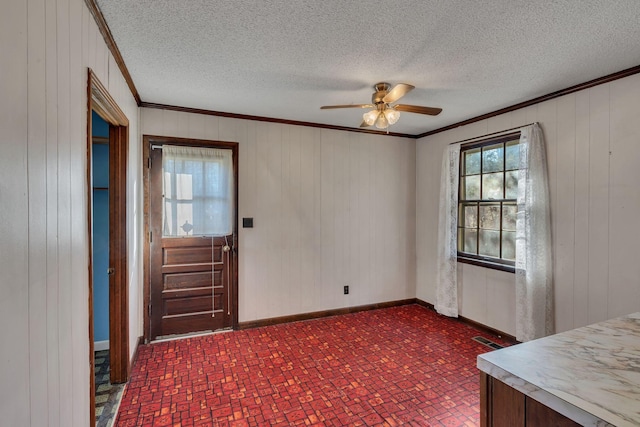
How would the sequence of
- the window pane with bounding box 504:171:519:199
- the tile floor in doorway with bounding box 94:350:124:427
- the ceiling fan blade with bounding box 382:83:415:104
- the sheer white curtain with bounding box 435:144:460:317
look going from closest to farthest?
the tile floor in doorway with bounding box 94:350:124:427, the ceiling fan blade with bounding box 382:83:415:104, the window pane with bounding box 504:171:519:199, the sheer white curtain with bounding box 435:144:460:317

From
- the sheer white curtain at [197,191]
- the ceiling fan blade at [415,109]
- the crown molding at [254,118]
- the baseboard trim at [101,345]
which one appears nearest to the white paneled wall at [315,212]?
the crown molding at [254,118]

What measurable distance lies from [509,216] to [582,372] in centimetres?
270

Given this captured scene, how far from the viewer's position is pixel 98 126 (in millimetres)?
3004

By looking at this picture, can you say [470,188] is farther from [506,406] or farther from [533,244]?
[506,406]

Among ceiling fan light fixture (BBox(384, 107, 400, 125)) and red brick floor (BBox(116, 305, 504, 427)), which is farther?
ceiling fan light fixture (BBox(384, 107, 400, 125))

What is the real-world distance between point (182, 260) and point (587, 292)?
12.8 feet

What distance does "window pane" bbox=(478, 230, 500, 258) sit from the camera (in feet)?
11.4

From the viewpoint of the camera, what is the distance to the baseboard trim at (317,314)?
12.0ft

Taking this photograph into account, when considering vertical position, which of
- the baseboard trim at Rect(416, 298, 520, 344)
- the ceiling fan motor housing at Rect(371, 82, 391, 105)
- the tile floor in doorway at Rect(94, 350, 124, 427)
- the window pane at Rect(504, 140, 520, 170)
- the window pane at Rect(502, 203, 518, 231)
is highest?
the ceiling fan motor housing at Rect(371, 82, 391, 105)

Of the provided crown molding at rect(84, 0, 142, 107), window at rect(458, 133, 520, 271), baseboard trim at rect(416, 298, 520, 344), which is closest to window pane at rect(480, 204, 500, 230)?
window at rect(458, 133, 520, 271)

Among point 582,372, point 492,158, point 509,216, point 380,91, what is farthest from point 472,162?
point 582,372

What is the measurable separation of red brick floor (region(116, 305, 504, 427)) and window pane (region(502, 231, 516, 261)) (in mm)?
915

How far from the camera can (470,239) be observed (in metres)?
3.82

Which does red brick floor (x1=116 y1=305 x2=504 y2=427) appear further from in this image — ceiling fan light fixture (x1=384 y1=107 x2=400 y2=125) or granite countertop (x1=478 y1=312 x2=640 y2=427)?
ceiling fan light fixture (x1=384 y1=107 x2=400 y2=125)
